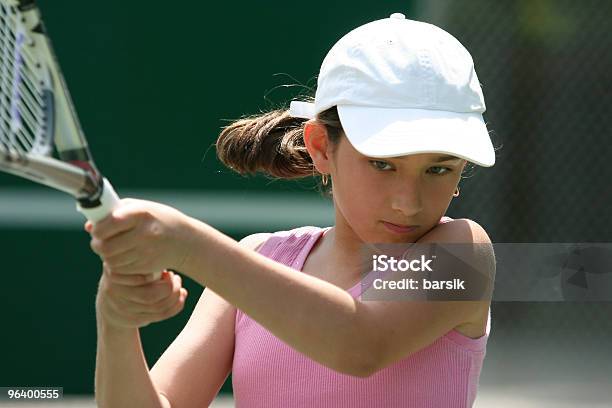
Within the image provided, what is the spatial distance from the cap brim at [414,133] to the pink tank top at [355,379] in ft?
0.51

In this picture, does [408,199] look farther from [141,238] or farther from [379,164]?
[141,238]

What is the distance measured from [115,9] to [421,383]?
2.62 m

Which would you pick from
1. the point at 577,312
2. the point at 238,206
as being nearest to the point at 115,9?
the point at 238,206

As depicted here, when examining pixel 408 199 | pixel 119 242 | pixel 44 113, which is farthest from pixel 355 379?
pixel 44 113

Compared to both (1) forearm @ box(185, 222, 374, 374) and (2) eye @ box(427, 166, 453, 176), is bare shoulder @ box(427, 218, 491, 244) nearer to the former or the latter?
(2) eye @ box(427, 166, 453, 176)

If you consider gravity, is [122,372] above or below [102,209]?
below

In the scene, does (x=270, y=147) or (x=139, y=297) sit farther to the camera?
(x=270, y=147)

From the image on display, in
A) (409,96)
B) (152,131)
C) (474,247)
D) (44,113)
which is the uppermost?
(44,113)

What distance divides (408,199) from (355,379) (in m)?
0.28

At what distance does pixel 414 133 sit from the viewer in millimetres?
1479

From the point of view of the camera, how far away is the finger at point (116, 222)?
1.23 meters

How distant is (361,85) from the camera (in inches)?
60.4

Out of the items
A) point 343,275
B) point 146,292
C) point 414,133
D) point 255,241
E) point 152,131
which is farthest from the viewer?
point 152,131

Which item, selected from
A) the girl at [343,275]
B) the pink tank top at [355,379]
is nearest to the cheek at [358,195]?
the girl at [343,275]
